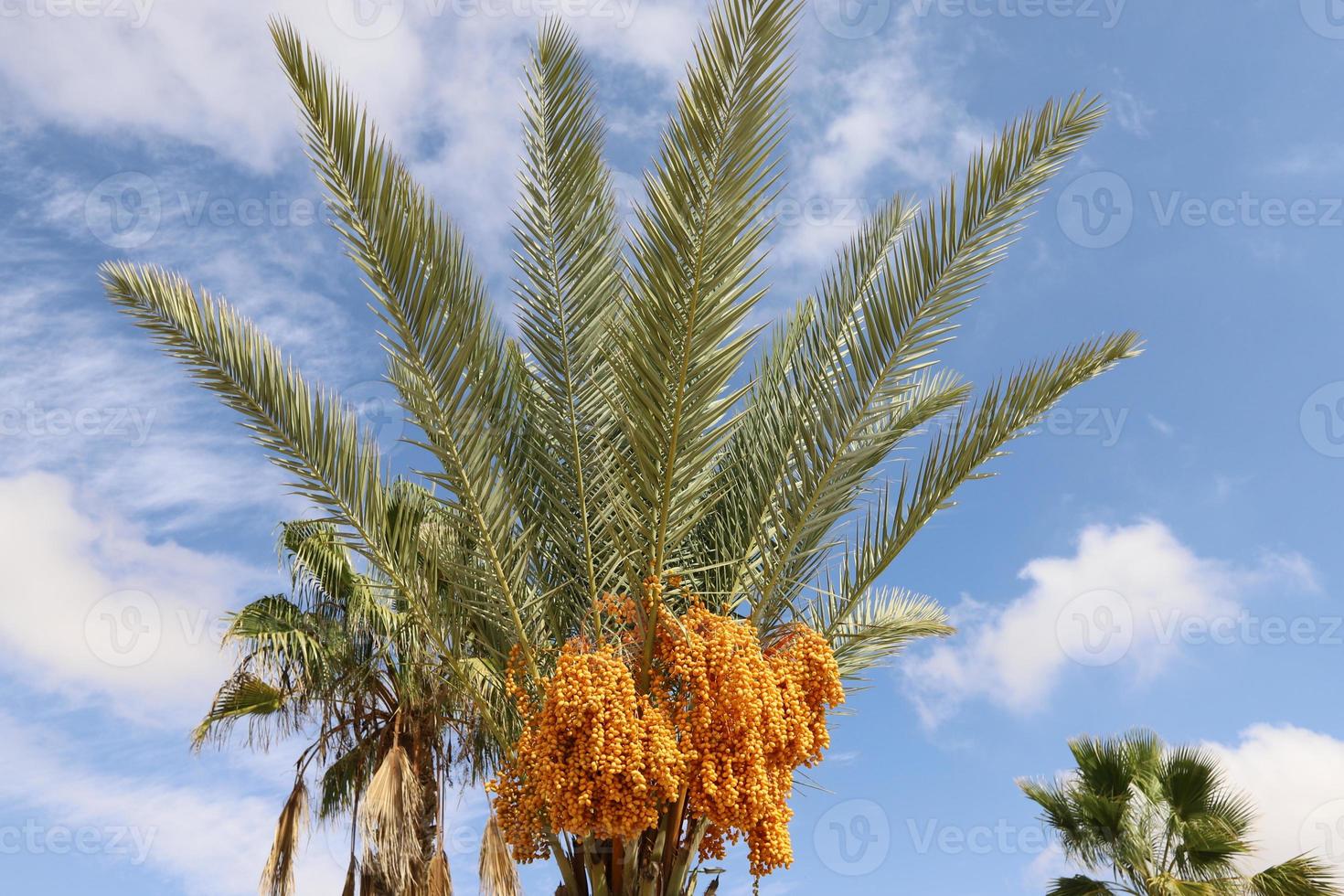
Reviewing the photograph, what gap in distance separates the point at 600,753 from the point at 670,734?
411 millimetres

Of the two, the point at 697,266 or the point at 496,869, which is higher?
the point at 697,266

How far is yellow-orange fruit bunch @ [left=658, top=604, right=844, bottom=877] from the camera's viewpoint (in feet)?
18.5

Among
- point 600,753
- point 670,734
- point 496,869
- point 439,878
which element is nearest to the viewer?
point 600,753

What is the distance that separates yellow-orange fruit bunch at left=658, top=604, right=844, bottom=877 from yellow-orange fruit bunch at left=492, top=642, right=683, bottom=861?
0.20m

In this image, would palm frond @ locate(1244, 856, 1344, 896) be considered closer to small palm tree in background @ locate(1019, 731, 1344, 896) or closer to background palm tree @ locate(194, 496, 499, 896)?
small palm tree in background @ locate(1019, 731, 1344, 896)

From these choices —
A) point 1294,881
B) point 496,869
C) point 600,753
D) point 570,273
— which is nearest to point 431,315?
point 570,273

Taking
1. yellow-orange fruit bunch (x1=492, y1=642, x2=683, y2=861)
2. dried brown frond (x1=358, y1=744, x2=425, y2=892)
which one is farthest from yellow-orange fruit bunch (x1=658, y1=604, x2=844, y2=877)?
dried brown frond (x1=358, y1=744, x2=425, y2=892)

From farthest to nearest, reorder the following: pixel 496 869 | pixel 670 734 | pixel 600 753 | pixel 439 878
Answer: pixel 439 878
pixel 496 869
pixel 670 734
pixel 600 753

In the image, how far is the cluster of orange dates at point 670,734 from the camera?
5457 mm

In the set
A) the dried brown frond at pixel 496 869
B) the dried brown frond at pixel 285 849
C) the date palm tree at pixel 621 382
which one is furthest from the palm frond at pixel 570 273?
the dried brown frond at pixel 285 849

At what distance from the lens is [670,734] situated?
18.4 feet

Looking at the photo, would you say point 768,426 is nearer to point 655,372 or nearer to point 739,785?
point 655,372

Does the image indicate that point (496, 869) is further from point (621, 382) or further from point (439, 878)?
point (621, 382)

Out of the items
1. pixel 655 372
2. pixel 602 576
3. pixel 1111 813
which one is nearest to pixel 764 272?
pixel 655 372
